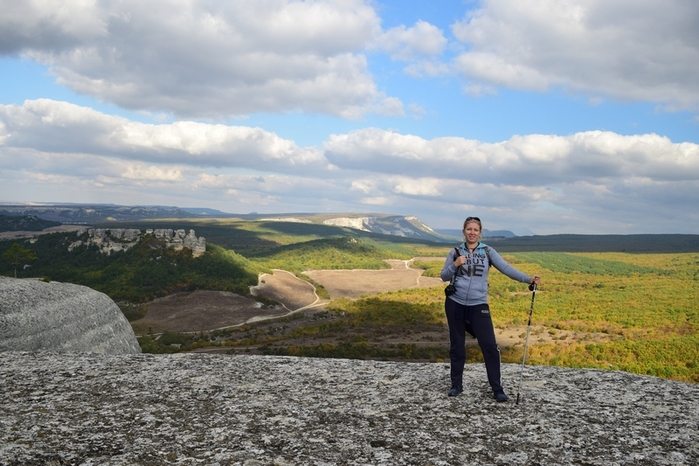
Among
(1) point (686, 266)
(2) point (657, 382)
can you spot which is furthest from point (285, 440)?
(1) point (686, 266)

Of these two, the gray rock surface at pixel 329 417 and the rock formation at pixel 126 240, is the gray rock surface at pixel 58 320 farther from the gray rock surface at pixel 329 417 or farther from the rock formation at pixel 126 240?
the rock formation at pixel 126 240

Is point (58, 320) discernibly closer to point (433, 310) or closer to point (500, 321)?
point (500, 321)

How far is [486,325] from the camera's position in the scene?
8.39 meters

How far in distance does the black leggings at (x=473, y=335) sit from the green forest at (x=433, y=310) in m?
26.9

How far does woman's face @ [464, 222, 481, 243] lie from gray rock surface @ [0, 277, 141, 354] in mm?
15576

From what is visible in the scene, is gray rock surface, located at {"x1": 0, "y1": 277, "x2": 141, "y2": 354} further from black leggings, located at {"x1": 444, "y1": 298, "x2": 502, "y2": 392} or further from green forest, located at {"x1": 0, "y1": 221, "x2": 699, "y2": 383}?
black leggings, located at {"x1": 444, "y1": 298, "x2": 502, "y2": 392}

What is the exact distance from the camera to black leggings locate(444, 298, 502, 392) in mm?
8398

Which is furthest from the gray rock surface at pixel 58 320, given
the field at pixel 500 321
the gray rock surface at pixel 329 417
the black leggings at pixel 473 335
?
the field at pixel 500 321

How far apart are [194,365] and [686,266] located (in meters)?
151

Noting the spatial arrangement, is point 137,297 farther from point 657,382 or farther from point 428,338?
point 657,382

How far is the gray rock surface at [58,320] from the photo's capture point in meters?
15.6

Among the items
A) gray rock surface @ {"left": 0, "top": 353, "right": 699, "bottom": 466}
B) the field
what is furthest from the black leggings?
the field

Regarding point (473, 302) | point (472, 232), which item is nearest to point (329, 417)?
point (473, 302)

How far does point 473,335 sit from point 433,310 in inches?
2466
